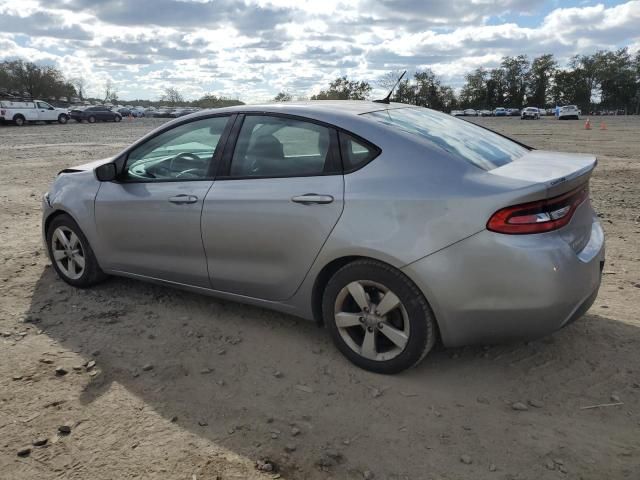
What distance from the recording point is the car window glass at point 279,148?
11.2ft

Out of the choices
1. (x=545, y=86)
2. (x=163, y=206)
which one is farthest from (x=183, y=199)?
(x=545, y=86)

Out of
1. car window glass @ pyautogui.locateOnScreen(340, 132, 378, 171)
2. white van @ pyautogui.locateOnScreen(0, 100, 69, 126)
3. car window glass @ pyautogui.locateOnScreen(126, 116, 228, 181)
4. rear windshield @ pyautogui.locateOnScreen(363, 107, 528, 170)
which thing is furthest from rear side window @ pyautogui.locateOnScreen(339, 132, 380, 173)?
white van @ pyautogui.locateOnScreen(0, 100, 69, 126)

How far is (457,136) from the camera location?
11.4ft

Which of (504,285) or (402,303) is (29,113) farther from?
(504,285)

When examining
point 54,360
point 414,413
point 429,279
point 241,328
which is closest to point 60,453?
point 54,360

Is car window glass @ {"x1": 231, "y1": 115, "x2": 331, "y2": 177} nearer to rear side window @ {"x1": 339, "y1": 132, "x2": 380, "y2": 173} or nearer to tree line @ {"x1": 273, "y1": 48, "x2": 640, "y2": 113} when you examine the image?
rear side window @ {"x1": 339, "y1": 132, "x2": 380, "y2": 173}

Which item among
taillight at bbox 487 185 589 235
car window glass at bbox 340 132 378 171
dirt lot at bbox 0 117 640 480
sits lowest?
dirt lot at bbox 0 117 640 480

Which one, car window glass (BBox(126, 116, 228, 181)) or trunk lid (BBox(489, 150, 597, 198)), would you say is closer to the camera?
trunk lid (BBox(489, 150, 597, 198))

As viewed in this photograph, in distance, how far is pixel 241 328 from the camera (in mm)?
3984

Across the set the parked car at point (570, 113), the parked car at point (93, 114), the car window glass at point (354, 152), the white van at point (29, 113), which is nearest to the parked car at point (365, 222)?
the car window glass at point (354, 152)

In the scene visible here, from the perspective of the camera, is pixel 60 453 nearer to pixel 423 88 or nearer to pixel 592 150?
pixel 592 150

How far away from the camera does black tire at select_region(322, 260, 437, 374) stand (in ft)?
9.91

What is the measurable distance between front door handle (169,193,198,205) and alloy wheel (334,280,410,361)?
1281mm

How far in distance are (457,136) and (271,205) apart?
127 cm
